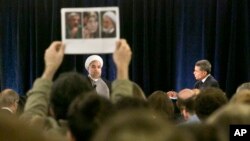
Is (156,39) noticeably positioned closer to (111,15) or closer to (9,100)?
(9,100)

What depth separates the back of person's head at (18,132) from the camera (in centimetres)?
87

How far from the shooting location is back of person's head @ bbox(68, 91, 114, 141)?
5.07 ft

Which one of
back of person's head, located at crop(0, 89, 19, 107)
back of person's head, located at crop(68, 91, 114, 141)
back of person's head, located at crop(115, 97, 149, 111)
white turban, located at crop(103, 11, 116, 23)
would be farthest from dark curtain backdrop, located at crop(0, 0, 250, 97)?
back of person's head, located at crop(68, 91, 114, 141)

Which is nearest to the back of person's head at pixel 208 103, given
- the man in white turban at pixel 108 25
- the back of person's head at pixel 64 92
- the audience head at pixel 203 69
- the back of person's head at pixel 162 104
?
the back of person's head at pixel 162 104

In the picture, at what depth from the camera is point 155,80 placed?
27.5 ft

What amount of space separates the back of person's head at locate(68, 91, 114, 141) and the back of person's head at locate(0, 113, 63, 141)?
641 millimetres

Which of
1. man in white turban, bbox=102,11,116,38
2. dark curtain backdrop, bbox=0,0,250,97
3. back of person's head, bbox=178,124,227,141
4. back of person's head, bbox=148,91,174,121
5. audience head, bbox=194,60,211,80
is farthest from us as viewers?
dark curtain backdrop, bbox=0,0,250,97

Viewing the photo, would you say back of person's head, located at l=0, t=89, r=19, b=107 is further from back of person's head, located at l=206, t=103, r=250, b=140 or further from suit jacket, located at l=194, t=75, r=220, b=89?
suit jacket, located at l=194, t=75, r=220, b=89

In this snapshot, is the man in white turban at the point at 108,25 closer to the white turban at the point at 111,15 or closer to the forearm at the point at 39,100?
the white turban at the point at 111,15

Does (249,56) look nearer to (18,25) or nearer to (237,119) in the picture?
(18,25)

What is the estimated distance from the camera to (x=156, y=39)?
8.35 metres

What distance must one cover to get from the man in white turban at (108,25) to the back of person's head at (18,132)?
201 cm

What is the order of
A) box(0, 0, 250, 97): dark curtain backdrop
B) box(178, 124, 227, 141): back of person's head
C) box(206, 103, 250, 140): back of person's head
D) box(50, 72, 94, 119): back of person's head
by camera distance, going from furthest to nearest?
box(0, 0, 250, 97): dark curtain backdrop → box(50, 72, 94, 119): back of person's head → box(206, 103, 250, 140): back of person's head → box(178, 124, 227, 141): back of person's head

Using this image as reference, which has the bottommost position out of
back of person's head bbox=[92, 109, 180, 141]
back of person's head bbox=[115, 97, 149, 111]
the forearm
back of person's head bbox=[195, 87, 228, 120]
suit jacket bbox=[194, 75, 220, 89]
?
suit jacket bbox=[194, 75, 220, 89]
